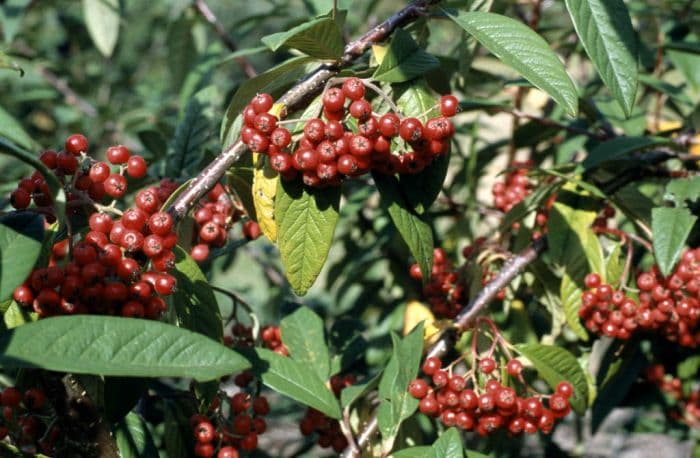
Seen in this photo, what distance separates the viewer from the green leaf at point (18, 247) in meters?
1.38

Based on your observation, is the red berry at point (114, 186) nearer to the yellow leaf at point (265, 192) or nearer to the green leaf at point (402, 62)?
the yellow leaf at point (265, 192)

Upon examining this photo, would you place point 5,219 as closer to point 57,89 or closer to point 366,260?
point 366,260

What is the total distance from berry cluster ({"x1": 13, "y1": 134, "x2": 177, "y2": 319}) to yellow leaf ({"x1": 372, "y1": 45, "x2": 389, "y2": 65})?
656 mm

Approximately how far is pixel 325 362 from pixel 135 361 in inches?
44.4

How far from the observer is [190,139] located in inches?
112

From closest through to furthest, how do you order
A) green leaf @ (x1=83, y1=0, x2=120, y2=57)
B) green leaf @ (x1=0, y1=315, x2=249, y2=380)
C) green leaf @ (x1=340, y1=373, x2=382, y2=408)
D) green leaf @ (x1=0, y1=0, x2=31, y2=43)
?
1. green leaf @ (x1=0, y1=315, x2=249, y2=380)
2. green leaf @ (x1=340, y1=373, x2=382, y2=408)
3. green leaf @ (x1=0, y1=0, x2=31, y2=43)
4. green leaf @ (x1=83, y1=0, x2=120, y2=57)

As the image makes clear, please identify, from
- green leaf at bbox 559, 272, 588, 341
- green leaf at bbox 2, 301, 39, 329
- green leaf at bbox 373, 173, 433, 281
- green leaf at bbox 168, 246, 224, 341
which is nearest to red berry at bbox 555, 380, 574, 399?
green leaf at bbox 559, 272, 588, 341

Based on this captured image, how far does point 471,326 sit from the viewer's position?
2.44m

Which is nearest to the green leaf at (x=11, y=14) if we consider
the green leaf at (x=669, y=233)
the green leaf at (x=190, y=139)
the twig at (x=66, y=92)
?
the green leaf at (x=190, y=139)

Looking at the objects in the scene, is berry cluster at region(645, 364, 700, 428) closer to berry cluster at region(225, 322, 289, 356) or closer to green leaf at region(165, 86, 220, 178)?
berry cluster at region(225, 322, 289, 356)

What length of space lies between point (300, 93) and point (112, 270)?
655 mm

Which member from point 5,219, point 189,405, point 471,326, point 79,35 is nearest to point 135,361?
point 5,219

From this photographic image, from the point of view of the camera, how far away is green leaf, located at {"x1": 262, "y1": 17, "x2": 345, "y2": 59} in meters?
1.74

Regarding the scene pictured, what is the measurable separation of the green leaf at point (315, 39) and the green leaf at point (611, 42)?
549 mm
